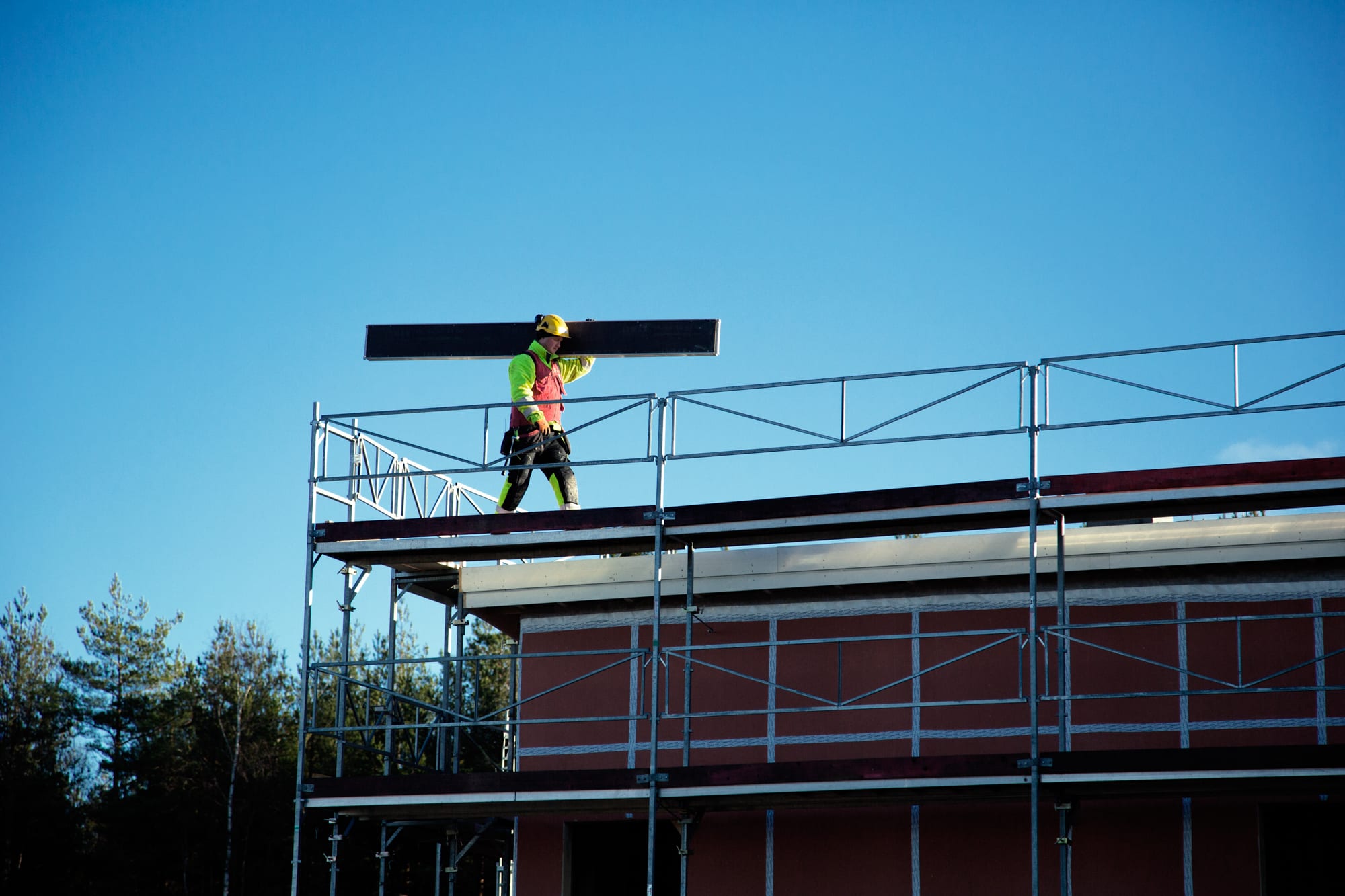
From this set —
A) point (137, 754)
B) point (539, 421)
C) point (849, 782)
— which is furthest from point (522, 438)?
point (137, 754)

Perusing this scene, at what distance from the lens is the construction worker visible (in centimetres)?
1548

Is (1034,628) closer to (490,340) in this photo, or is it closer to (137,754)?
(490,340)

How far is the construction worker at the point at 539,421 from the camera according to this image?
50.8 ft

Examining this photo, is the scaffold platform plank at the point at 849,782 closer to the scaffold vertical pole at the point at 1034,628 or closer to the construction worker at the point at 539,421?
the scaffold vertical pole at the point at 1034,628

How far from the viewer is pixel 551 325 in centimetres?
1611

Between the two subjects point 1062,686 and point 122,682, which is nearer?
point 1062,686

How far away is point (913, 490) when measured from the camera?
1399 centimetres

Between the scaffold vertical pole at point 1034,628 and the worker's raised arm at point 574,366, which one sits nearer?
the scaffold vertical pole at point 1034,628

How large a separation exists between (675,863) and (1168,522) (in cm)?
619

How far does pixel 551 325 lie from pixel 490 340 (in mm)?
744

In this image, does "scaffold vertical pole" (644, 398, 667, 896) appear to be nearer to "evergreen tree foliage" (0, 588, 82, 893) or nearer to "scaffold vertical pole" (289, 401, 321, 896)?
"scaffold vertical pole" (289, 401, 321, 896)

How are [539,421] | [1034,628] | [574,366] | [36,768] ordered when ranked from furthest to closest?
[36,768]
[574,366]
[539,421]
[1034,628]

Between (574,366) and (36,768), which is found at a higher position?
(574,366)

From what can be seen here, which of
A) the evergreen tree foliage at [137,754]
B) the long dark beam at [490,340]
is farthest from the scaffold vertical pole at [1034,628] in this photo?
the evergreen tree foliage at [137,754]
